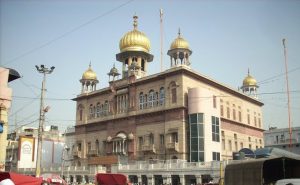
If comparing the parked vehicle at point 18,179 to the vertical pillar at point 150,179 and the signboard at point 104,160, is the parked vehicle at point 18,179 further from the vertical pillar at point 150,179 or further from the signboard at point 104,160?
the signboard at point 104,160

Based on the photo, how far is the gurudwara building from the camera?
1628 inches

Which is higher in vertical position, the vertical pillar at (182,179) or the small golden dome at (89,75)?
the small golden dome at (89,75)

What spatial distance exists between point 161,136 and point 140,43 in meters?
17.2

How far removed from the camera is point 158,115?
44469 mm

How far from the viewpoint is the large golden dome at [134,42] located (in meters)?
54.2

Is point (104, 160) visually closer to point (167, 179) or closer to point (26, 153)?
point (167, 179)

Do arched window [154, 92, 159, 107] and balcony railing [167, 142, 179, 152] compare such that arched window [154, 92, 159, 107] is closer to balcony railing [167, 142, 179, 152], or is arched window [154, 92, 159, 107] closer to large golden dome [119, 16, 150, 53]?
balcony railing [167, 142, 179, 152]

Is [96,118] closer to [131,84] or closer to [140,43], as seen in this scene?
[131,84]

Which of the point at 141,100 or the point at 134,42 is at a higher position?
the point at 134,42

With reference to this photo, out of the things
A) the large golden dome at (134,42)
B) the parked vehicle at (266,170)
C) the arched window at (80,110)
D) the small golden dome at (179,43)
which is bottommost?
the parked vehicle at (266,170)

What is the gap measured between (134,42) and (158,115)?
14806 mm

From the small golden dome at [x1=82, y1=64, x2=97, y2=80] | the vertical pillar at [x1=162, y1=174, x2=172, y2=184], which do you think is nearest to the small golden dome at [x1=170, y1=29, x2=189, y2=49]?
the small golden dome at [x1=82, y1=64, x2=97, y2=80]

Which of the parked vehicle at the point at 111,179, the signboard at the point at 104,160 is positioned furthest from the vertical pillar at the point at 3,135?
the signboard at the point at 104,160

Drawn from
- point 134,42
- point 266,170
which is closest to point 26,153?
point 134,42
